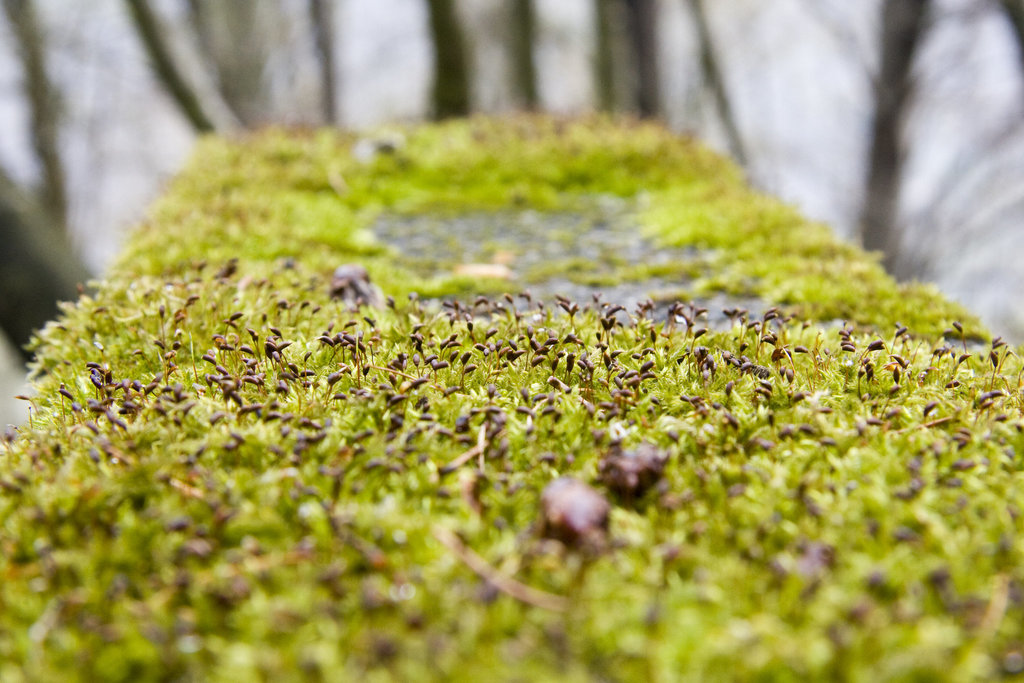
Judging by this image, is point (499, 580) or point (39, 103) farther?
point (39, 103)

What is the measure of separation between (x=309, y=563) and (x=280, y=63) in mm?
29101

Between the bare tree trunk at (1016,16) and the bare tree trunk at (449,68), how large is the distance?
719 centimetres

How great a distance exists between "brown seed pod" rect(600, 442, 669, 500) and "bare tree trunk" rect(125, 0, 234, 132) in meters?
10.0

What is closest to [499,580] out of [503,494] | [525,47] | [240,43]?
[503,494]

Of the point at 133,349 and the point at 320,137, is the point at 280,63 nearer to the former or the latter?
the point at 320,137

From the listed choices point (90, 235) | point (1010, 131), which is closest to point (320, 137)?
point (1010, 131)

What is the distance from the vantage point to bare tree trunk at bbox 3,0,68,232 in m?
13.5

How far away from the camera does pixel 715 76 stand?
48.6 ft

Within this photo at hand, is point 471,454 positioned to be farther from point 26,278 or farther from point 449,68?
point 449,68

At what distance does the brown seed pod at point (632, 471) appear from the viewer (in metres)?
1.84

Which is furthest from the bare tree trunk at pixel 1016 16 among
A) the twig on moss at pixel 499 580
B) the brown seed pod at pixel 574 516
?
the twig on moss at pixel 499 580

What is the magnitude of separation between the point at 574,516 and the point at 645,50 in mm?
11091

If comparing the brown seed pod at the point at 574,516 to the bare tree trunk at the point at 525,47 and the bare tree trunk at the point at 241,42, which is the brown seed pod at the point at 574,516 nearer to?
the bare tree trunk at the point at 525,47

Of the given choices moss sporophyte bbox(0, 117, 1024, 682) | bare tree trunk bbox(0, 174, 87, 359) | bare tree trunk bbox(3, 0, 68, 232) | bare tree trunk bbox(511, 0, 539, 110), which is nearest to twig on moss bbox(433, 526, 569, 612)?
moss sporophyte bbox(0, 117, 1024, 682)
